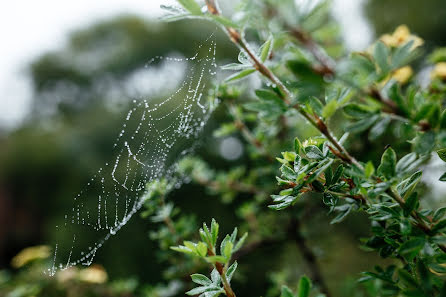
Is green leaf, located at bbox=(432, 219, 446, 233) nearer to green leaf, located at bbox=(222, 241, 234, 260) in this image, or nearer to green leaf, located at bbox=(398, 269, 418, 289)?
green leaf, located at bbox=(398, 269, 418, 289)

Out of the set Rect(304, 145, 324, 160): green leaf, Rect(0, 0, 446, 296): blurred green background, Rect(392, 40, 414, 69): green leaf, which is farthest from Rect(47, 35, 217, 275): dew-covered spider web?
Rect(392, 40, 414, 69): green leaf

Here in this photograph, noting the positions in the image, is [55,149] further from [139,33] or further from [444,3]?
Answer: [444,3]

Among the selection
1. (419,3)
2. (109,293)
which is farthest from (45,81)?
(419,3)

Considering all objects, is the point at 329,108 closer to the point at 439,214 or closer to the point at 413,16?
the point at 439,214

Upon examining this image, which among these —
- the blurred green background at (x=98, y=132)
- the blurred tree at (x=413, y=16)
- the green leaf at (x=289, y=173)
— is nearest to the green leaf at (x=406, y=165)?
the green leaf at (x=289, y=173)

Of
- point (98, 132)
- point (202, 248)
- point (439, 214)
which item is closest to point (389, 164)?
point (439, 214)

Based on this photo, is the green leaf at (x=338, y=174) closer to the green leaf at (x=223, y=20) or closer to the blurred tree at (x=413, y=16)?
the green leaf at (x=223, y=20)

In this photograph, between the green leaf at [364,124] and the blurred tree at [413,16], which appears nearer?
the green leaf at [364,124]

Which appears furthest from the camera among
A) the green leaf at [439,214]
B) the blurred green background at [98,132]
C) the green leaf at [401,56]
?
the blurred green background at [98,132]
